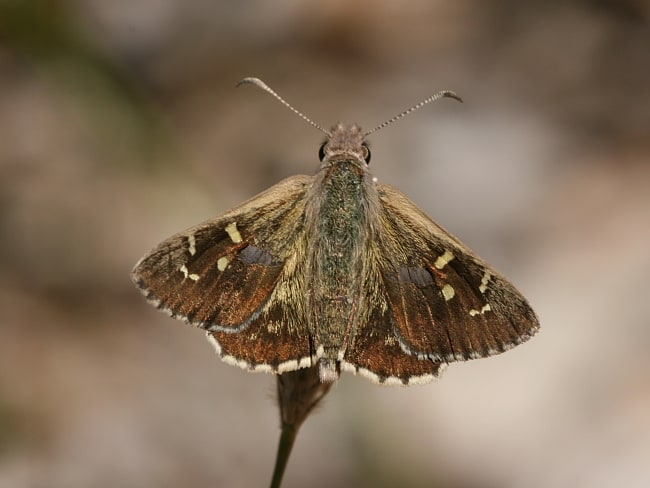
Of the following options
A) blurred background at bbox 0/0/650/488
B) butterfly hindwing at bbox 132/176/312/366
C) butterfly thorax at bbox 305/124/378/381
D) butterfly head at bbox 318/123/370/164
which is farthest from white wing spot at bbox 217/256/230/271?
blurred background at bbox 0/0/650/488

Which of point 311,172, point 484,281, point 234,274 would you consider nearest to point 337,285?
point 234,274

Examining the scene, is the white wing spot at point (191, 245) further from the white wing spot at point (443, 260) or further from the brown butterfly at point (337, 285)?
the white wing spot at point (443, 260)

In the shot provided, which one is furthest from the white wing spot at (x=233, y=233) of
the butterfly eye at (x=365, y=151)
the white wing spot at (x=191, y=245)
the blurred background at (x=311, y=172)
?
the blurred background at (x=311, y=172)

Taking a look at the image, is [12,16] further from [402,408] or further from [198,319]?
[402,408]

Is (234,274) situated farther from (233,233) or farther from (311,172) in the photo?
(311,172)

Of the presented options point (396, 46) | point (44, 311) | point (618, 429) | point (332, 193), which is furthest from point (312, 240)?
point (396, 46)

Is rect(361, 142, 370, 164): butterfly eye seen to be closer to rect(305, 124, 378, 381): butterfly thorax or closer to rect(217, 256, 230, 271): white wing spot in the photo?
rect(305, 124, 378, 381): butterfly thorax
